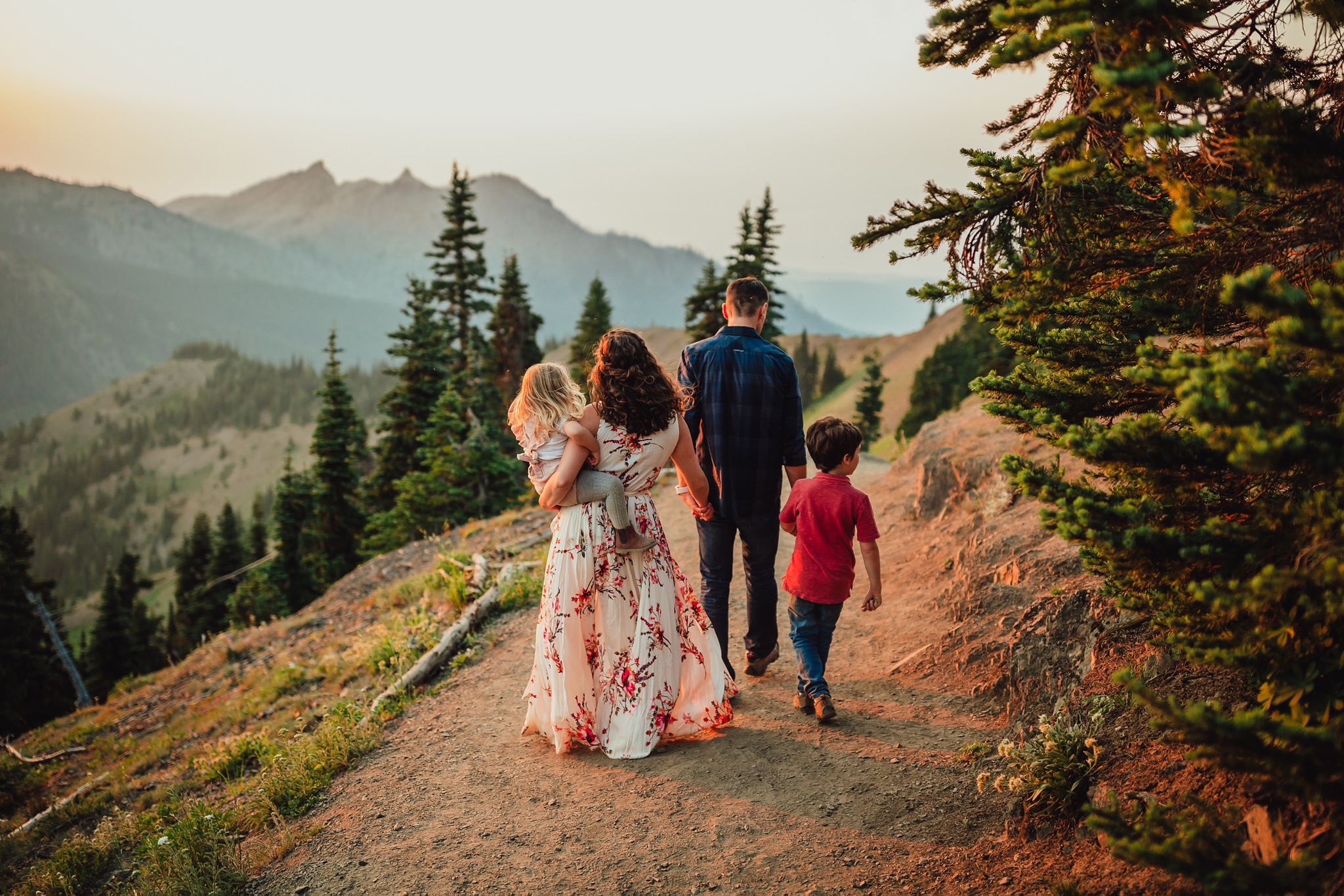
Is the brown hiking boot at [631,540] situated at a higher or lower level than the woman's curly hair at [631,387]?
lower

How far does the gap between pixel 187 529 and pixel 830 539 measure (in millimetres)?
189863

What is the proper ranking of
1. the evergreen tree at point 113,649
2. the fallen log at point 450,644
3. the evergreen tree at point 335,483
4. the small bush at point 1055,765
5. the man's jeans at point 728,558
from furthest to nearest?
the evergreen tree at point 113,649 < the evergreen tree at point 335,483 < the fallen log at point 450,644 < the man's jeans at point 728,558 < the small bush at point 1055,765

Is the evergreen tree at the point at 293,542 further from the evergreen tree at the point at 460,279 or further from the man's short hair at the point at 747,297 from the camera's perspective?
the man's short hair at the point at 747,297

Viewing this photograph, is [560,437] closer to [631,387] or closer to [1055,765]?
[631,387]

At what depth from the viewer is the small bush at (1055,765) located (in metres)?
3.79

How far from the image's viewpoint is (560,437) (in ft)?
16.1

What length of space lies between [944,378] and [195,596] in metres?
56.8

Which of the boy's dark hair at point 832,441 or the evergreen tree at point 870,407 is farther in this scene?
the evergreen tree at point 870,407

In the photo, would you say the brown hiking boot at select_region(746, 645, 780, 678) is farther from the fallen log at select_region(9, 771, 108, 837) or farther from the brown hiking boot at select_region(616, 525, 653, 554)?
the fallen log at select_region(9, 771, 108, 837)

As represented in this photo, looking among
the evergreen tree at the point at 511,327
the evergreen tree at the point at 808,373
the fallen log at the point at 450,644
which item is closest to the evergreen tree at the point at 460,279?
the evergreen tree at the point at 511,327

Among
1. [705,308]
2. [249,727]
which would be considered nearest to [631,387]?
[249,727]

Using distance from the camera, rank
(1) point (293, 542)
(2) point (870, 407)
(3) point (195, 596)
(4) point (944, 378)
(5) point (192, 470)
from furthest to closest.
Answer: (5) point (192, 470) → (2) point (870, 407) → (4) point (944, 378) → (3) point (195, 596) → (1) point (293, 542)

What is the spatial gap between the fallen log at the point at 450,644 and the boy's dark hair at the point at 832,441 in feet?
16.8

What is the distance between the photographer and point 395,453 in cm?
3288
